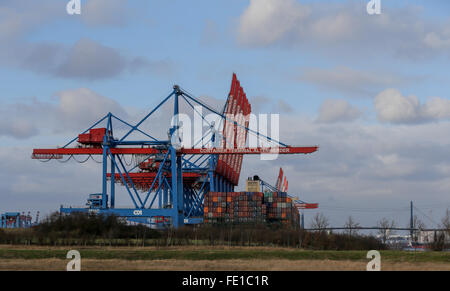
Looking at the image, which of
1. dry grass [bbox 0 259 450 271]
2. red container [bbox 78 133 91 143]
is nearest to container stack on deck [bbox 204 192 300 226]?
red container [bbox 78 133 91 143]

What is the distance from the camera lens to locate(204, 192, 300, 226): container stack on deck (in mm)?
83250

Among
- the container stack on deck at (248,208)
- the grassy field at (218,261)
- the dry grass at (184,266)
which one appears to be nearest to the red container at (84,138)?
the container stack on deck at (248,208)

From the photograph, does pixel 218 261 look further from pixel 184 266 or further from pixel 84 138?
pixel 84 138

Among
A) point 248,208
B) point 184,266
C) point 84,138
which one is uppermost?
point 84,138

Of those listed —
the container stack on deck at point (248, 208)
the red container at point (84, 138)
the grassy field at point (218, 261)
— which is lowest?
the grassy field at point (218, 261)

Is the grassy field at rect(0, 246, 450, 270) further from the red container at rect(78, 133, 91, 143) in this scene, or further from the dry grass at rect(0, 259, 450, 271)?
the red container at rect(78, 133, 91, 143)

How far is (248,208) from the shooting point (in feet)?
274

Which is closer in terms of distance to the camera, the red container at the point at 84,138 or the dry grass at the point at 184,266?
the dry grass at the point at 184,266

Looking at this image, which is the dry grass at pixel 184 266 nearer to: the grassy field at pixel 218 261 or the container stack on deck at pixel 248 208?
the grassy field at pixel 218 261

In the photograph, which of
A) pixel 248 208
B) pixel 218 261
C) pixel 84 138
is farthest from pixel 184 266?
pixel 248 208

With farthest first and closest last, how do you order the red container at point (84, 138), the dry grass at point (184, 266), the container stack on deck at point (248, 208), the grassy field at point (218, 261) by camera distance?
the container stack on deck at point (248, 208) → the red container at point (84, 138) → the grassy field at point (218, 261) → the dry grass at point (184, 266)

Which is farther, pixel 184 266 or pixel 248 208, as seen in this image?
pixel 248 208

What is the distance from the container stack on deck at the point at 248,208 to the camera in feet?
273
